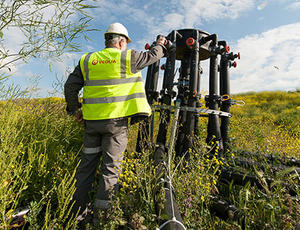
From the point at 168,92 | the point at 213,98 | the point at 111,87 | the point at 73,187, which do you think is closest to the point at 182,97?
the point at 168,92

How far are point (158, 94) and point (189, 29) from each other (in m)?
1.56

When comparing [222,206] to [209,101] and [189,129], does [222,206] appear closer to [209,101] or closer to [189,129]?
[189,129]

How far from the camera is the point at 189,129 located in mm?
3324

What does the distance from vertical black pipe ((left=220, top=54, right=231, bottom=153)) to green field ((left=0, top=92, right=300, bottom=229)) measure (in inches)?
17.8

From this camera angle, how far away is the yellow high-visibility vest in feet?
7.27

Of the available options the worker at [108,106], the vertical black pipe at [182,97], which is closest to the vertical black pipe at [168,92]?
the vertical black pipe at [182,97]

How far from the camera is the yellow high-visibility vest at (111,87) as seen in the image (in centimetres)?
222

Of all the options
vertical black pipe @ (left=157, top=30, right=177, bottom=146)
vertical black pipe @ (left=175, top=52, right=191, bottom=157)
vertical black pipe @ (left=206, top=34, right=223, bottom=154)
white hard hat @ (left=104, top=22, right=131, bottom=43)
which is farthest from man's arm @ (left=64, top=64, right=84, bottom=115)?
vertical black pipe @ (left=206, top=34, right=223, bottom=154)

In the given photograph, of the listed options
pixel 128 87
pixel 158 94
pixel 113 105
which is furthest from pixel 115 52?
pixel 158 94

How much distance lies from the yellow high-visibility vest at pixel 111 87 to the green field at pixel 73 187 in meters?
0.62

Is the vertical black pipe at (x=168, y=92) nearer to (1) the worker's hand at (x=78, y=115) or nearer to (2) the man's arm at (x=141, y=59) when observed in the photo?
(2) the man's arm at (x=141, y=59)

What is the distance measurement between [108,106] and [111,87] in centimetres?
24

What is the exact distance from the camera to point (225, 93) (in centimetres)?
388

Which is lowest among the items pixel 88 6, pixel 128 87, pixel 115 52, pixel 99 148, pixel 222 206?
pixel 222 206
